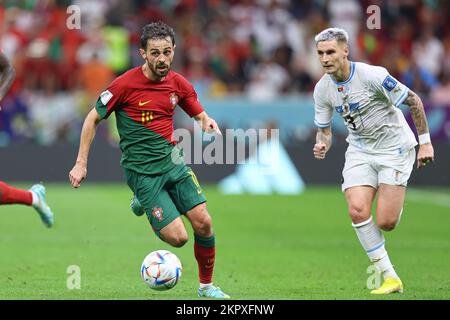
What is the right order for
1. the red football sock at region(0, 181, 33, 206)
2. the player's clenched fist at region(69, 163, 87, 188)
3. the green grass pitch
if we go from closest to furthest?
1. the player's clenched fist at region(69, 163, 87, 188)
2. the green grass pitch
3. the red football sock at region(0, 181, 33, 206)

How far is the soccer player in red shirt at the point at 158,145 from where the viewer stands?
28.9 feet

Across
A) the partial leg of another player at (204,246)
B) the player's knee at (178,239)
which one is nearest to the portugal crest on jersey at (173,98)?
the partial leg of another player at (204,246)

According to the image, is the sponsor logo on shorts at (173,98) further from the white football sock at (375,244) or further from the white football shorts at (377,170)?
the white football sock at (375,244)

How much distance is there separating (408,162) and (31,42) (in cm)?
1411

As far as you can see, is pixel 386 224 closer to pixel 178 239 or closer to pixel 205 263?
pixel 205 263

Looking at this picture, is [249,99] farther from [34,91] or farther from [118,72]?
[34,91]

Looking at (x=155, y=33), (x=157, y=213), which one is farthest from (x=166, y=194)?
(x=155, y=33)

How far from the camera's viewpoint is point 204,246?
8.98 metres

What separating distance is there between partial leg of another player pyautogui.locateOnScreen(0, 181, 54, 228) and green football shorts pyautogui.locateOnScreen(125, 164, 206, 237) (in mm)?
1214

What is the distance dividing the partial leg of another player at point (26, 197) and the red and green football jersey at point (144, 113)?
1.17 m

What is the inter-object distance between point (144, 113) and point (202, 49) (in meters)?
13.8

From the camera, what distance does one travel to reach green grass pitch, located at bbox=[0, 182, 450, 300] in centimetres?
932

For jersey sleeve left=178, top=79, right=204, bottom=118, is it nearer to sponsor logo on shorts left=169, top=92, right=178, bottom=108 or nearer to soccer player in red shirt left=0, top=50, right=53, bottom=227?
sponsor logo on shorts left=169, top=92, right=178, bottom=108

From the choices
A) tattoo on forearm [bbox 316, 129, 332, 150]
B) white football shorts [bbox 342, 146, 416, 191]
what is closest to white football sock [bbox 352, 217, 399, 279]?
white football shorts [bbox 342, 146, 416, 191]
